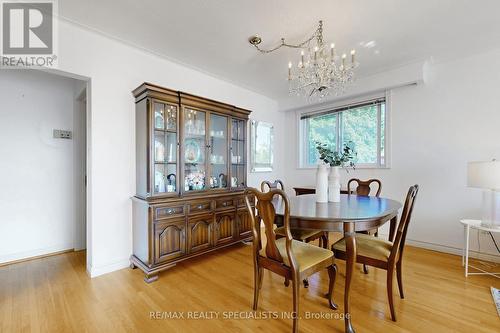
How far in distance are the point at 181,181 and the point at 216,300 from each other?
1.29 m

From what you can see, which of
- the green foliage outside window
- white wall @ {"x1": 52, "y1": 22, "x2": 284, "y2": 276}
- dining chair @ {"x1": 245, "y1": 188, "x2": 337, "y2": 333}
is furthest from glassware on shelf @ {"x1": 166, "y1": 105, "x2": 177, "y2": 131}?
the green foliage outside window

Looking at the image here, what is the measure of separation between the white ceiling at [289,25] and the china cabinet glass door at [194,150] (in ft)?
2.72

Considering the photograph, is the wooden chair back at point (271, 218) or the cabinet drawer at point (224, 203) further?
the cabinet drawer at point (224, 203)

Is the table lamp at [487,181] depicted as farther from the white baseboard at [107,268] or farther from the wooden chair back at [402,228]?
the white baseboard at [107,268]

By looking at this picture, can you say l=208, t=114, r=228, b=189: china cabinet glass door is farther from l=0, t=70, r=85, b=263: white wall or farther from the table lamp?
the table lamp

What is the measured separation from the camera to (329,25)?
220 centimetres

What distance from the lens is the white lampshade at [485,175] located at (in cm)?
212

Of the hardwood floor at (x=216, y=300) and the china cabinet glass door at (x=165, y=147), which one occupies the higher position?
the china cabinet glass door at (x=165, y=147)

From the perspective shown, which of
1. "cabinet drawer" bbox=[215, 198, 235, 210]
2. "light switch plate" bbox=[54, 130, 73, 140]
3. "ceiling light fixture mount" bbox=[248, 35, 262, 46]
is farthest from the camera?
"light switch plate" bbox=[54, 130, 73, 140]

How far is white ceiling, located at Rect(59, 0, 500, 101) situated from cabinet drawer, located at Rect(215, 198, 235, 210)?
1.88 meters

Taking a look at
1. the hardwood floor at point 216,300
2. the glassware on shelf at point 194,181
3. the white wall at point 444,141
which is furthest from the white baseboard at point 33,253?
the white wall at point 444,141

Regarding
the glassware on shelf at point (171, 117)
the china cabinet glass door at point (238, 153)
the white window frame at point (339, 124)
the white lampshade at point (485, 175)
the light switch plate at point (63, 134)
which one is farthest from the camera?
the white window frame at point (339, 124)

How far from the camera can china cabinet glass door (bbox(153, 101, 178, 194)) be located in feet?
8.03

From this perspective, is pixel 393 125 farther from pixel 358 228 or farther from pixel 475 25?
pixel 358 228
